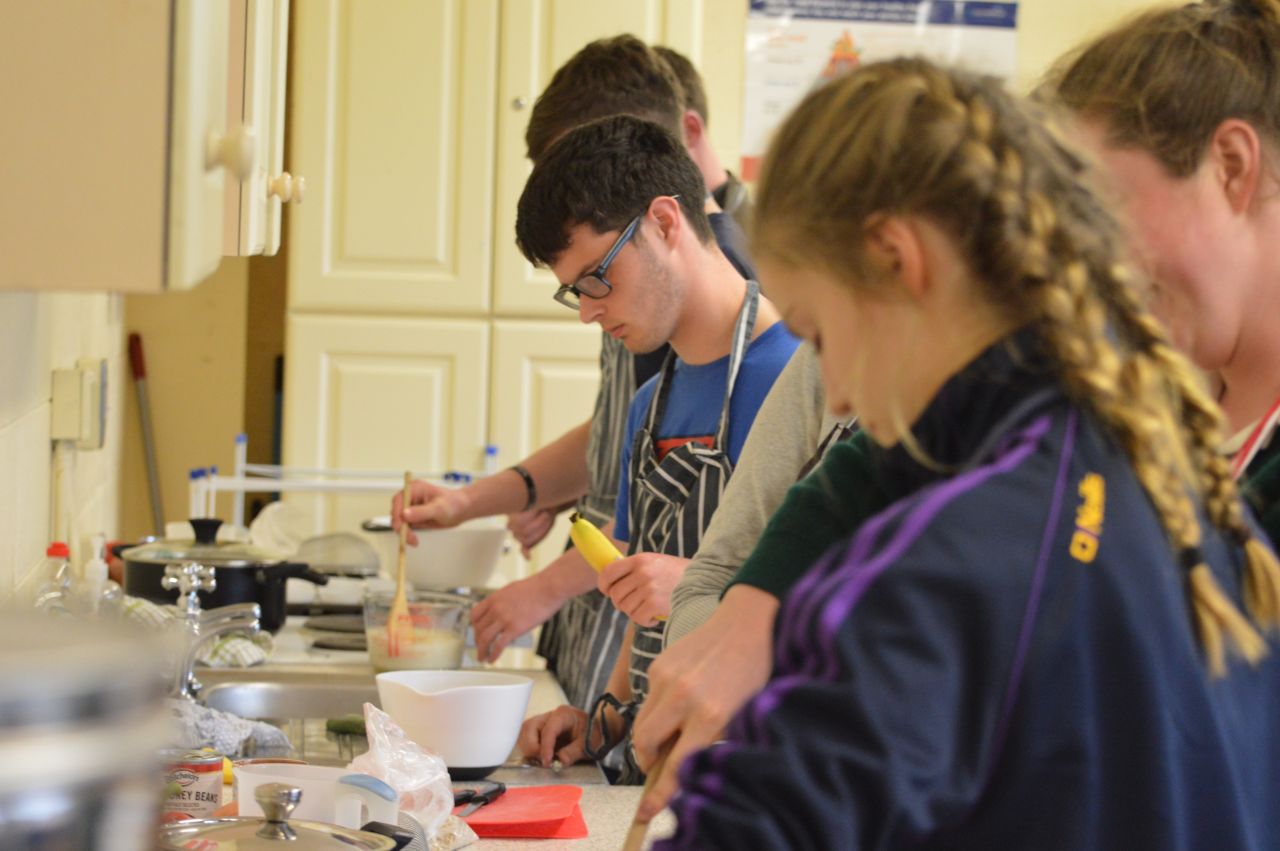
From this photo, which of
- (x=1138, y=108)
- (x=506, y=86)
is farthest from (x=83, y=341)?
(x=1138, y=108)

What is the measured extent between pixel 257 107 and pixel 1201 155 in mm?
820

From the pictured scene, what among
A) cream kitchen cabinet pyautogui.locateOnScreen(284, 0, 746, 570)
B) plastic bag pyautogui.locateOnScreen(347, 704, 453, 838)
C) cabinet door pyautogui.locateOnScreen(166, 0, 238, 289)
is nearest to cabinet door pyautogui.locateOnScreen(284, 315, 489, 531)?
cream kitchen cabinet pyautogui.locateOnScreen(284, 0, 746, 570)

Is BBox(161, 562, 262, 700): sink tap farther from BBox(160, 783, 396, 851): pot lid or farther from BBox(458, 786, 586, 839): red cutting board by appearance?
BBox(160, 783, 396, 851): pot lid

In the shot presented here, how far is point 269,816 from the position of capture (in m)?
0.94

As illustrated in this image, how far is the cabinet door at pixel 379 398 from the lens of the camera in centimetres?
314

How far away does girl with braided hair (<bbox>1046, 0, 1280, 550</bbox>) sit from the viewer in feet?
2.73

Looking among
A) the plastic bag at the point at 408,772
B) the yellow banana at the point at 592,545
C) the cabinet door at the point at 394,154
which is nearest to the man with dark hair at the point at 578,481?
the yellow banana at the point at 592,545

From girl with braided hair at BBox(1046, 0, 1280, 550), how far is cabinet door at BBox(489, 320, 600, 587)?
234cm

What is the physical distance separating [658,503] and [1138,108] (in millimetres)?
821

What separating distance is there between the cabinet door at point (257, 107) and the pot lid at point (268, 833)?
426 mm

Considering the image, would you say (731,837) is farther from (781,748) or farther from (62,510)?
(62,510)

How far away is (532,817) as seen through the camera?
1.22 meters

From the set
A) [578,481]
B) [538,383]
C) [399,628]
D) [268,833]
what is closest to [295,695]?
[399,628]

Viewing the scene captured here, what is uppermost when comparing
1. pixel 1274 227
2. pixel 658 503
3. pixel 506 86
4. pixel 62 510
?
pixel 506 86
